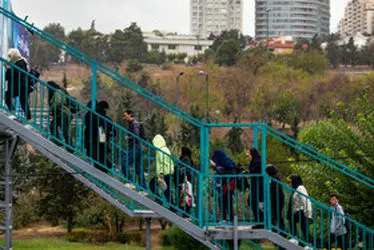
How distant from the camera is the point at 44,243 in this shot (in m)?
35.1

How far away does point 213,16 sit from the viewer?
19338 centimetres

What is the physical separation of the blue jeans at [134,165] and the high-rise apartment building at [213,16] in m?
181

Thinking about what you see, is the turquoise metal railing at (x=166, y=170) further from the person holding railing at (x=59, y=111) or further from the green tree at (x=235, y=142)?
the green tree at (x=235, y=142)

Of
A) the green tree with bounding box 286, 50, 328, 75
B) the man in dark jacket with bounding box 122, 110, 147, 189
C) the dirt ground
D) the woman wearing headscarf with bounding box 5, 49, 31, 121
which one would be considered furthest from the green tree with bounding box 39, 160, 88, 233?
the green tree with bounding box 286, 50, 328, 75

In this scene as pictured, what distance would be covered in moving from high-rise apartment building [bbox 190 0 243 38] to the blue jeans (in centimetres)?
18110

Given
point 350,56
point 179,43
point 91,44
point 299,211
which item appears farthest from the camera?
point 179,43

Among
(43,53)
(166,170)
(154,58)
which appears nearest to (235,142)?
(166,170)

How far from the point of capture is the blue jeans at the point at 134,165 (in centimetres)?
1058

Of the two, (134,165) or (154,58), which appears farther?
(154,58)

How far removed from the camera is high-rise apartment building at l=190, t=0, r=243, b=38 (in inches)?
7554

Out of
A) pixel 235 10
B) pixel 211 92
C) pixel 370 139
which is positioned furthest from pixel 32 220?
pixel 235 10

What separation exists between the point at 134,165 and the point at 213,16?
184m

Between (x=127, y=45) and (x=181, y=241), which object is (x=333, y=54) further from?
(x=181, y=241)

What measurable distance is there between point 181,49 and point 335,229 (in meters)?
144
